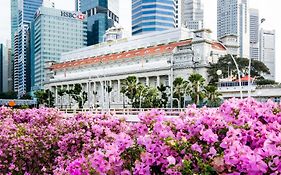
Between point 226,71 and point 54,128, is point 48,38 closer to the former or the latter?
point 226,71

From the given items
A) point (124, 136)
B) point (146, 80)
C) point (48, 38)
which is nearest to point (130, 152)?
point (124, 136)

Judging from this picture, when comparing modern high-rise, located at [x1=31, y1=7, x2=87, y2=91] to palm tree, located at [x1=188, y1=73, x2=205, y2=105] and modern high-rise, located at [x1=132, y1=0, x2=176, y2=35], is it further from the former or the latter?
palm tree, located at [x1=188, y1=73, x2=205, y2=105]

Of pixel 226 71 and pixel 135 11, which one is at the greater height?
pixel 135 11

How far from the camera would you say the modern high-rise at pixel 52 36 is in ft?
526

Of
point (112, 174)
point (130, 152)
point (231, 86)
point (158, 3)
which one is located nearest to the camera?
point (112, 174)

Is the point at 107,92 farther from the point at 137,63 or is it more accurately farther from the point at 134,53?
the point at 134,53

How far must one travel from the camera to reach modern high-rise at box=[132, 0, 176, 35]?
12738 cm

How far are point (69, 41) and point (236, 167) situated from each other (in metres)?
171

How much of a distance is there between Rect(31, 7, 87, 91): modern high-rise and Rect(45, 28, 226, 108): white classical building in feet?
97.3

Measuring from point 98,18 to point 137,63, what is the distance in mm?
92250

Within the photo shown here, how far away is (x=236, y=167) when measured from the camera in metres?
4.44

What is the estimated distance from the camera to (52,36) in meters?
164

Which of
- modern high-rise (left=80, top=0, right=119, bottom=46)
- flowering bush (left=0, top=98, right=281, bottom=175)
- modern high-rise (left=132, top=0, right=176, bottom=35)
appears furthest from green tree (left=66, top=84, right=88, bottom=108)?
flowering bush (left=0, top=98, right=281, bottom=175)

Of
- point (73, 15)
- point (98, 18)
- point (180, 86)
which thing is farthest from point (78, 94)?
point (98, 18)
